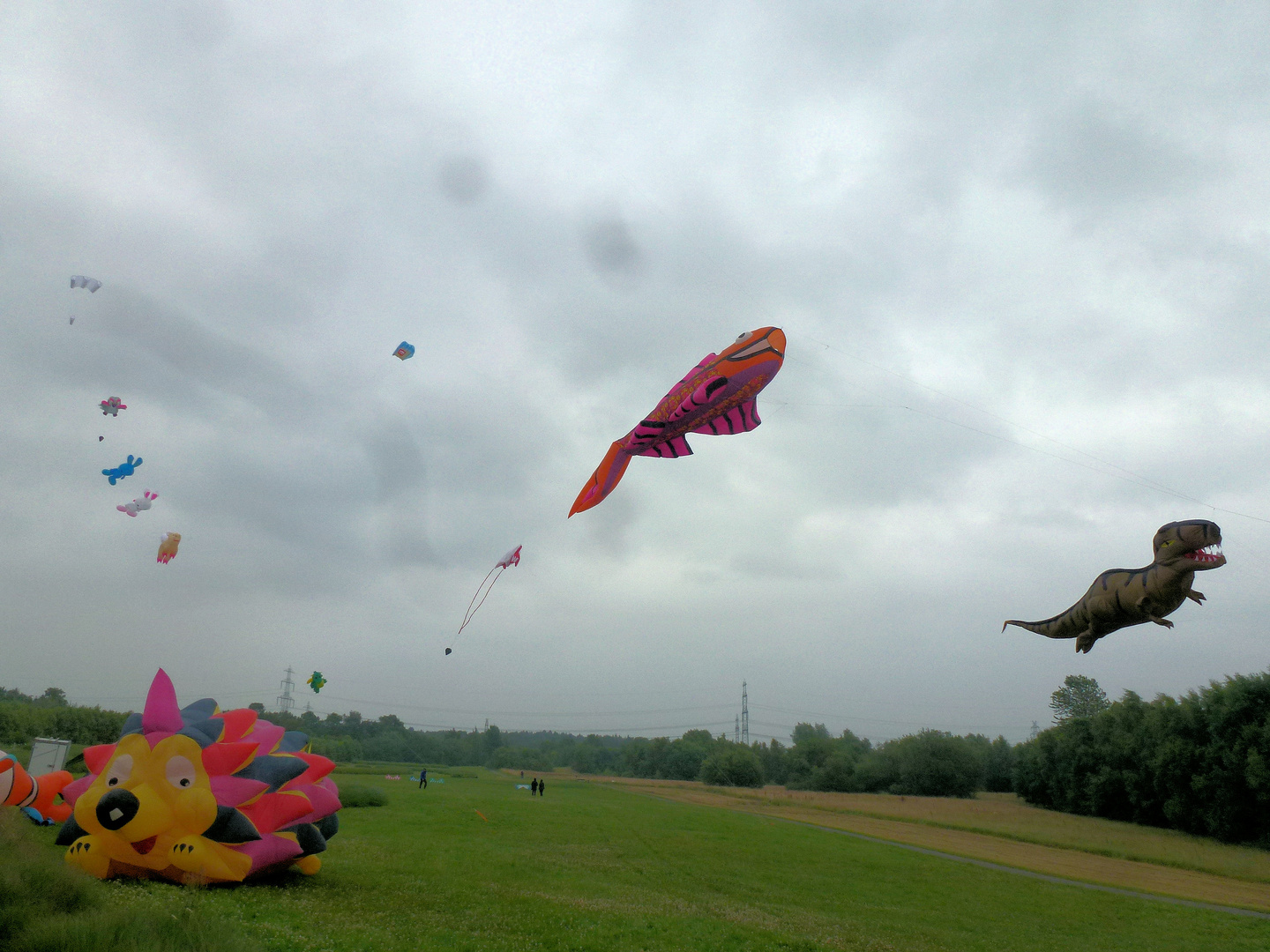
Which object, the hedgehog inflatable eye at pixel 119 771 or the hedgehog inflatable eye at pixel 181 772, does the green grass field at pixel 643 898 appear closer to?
the hedgehog inflatable eye at pixel 181 772

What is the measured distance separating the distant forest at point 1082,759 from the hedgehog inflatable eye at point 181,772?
12.3 m

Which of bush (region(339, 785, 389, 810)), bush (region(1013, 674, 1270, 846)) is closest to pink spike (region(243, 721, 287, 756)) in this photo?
bush (region(339, 785, 389, 810))

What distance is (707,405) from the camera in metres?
10.8

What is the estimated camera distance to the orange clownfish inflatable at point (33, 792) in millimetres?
15555

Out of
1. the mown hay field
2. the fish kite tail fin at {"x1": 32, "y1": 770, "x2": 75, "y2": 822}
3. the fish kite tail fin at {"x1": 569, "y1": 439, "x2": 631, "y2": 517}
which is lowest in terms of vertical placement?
the mown hay field

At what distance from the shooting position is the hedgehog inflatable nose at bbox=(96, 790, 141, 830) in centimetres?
1134

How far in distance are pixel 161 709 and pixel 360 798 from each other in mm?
23646

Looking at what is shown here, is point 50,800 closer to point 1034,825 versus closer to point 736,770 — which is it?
point 1034,825

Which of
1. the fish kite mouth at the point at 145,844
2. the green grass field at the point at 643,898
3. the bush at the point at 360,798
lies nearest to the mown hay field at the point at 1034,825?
the green grass field at the point at 643,898

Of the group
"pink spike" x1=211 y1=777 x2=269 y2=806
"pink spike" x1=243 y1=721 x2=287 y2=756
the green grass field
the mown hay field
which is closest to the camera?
the green grass field

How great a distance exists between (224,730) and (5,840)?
3656 mm

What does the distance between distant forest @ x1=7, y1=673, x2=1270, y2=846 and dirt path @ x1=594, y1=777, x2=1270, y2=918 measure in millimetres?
8535

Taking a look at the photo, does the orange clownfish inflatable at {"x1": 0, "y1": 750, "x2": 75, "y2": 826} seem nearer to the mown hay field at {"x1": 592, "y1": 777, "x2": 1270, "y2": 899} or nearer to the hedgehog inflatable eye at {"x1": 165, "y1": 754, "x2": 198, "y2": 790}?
the hedgehog inflatable eye at {"x1": 165, "y1": 754, "x2": 198, "y2": 790}

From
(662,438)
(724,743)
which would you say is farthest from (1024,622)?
(724,743)
